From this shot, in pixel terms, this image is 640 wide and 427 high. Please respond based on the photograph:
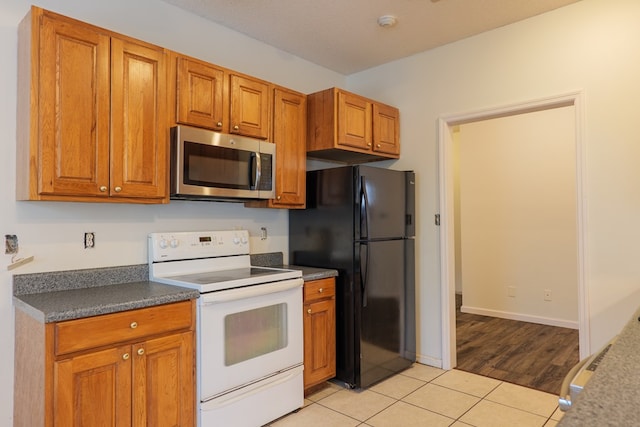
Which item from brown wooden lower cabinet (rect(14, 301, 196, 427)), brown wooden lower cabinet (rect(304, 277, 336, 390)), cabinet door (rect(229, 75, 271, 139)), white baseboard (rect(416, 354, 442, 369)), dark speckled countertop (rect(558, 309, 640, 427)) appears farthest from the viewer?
white baseboard (rect(416, 354, 442, 369))

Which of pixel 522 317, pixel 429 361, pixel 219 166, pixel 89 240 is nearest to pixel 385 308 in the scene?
pixel 429 361

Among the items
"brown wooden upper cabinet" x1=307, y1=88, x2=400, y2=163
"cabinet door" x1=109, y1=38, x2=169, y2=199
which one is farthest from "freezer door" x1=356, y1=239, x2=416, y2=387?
"cabinet door" x1=109, y1=38, x2=169, y2=199

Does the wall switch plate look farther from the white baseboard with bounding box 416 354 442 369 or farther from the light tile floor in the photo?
the white baseboard with bounding box 416 354 442 369

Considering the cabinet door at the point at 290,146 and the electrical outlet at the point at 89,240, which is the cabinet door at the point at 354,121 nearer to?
the cabinet door at the point at 290,146

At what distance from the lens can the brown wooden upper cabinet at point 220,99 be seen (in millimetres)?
2396

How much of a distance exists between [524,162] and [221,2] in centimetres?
381

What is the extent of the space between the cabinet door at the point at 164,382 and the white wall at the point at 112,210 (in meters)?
0.68

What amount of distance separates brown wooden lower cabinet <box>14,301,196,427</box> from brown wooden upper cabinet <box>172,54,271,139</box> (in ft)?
3.68

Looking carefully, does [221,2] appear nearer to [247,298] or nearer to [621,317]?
[247,298]

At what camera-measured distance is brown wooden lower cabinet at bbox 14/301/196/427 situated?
1671 millimetres

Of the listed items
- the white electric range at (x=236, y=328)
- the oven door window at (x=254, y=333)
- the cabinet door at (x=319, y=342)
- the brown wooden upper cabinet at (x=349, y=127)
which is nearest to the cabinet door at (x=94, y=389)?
the white electric range at (x=236, y=328)

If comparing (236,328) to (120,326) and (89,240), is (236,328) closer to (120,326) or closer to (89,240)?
(120,326)

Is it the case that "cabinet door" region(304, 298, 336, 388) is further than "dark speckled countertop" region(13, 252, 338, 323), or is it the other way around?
"cabinet door" region(304, 298, 336, 388)

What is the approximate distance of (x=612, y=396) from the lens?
77 cm
